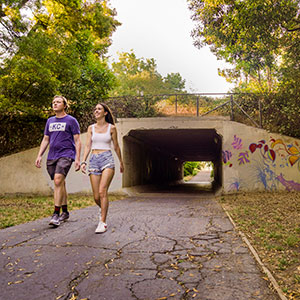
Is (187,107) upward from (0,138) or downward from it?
upward

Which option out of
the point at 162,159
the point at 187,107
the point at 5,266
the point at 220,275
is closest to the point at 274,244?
the point at 220,275

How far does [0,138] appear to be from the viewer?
45.6ft

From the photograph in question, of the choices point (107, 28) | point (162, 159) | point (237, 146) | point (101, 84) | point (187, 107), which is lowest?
point (162, 159)

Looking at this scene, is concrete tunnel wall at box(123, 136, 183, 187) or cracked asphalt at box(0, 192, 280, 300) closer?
cracked asphalt at box(0, 192, 280, 300)

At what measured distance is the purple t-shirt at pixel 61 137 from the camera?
523 centimetres

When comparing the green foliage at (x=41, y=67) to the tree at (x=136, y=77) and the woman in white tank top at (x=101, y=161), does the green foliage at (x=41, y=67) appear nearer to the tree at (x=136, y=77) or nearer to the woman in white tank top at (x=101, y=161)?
the woman in white tank top at (x=101, y=161)

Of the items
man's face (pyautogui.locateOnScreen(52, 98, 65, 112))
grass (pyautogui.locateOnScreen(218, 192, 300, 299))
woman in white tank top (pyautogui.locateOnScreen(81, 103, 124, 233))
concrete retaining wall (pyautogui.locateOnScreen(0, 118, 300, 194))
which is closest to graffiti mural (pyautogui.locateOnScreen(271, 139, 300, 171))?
concrete retaining wall (pyautogui.locateOnScreen(0, 118, 300, 194))

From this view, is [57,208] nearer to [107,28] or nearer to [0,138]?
[0,138]

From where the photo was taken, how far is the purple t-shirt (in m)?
5.23

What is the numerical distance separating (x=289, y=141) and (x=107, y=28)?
41.9 feet

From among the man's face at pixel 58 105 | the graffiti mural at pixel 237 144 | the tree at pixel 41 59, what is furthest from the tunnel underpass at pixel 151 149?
the man's face at pixel 58 105

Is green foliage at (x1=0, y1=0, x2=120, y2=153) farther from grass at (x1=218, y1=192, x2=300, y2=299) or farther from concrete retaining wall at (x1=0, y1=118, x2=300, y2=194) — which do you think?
grass at (x1=218, y1=192, x2=300, y2=299)

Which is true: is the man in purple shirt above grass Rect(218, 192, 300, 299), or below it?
above

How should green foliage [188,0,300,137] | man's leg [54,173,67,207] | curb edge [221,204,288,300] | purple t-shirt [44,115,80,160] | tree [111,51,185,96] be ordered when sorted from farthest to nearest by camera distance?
tree [111,51,185,96]
green foliage [188,0,300,137]
purple t-shirt [44,115,80,160]
man's leg [54,173,67,207]
curb edge [221,204,288,300]
